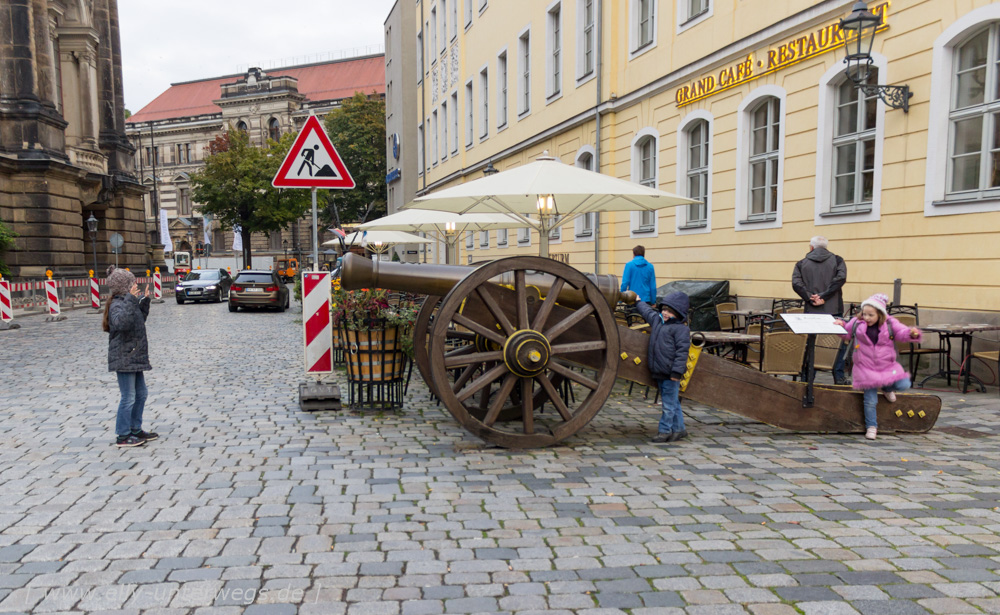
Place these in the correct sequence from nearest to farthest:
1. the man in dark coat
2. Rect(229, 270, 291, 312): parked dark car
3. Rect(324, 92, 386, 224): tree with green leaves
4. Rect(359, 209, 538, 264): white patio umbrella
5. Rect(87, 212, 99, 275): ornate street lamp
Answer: the man in dark coat < Rect(359, 209, 538, 264): white patio umbrella < Rect(229, 270, 291, 312): parked dark car < Rect(87, 212, 99, 275): ornate street lamp < Rect(324, 92, 386, 224): tree with green leaves

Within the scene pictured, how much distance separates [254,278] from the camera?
24.6m

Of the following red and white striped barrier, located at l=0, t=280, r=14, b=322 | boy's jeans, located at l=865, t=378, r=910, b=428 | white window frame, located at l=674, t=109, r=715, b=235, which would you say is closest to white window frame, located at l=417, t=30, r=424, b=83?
red and white striped barrier, located at l=0, t=280, r=14, b=322

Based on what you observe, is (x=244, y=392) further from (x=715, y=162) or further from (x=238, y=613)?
(x=715, y=162)

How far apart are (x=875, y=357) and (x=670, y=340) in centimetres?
169

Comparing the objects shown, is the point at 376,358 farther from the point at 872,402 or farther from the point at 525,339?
the point at 872,402

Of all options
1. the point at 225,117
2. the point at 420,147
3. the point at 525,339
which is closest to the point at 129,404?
the point at 525,339

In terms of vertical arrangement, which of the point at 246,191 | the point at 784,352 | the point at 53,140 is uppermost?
the point at 53,140

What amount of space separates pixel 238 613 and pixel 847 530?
3.00m

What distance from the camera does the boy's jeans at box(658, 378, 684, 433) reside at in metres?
5.89

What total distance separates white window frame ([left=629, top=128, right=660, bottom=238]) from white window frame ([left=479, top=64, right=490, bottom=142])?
36.5 ft

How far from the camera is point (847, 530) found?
394 centimetres

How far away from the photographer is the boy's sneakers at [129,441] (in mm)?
5906

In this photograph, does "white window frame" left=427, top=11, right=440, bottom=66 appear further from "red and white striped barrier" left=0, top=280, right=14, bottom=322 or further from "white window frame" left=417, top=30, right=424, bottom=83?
"red and white striped barrier" left=0, top=280, right=14, bottom=322

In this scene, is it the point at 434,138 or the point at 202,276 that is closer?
the point at 202,276
